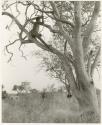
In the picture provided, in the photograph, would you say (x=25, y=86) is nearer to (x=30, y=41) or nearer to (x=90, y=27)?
(x=30, y=41)

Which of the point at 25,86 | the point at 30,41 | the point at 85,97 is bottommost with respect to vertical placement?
the point at 85,97

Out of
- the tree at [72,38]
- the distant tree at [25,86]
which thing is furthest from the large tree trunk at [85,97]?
the distant tree at [25,86]

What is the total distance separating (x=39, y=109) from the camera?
14.9 feet

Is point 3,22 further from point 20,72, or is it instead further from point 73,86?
point 73,86

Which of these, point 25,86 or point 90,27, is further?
point 90,27

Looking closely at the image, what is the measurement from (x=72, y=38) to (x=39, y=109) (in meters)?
1.10

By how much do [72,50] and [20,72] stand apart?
2.61ft

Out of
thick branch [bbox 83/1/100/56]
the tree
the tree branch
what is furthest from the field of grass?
thick branch [bbox 83/1/100/56]

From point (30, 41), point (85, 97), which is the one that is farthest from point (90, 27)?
point (85, 97)

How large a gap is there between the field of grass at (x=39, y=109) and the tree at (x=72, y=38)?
20cm

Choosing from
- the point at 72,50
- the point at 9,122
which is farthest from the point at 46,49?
the point at 9,122

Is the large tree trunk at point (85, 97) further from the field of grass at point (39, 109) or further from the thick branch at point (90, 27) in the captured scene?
the thick branch at point (90, 27)

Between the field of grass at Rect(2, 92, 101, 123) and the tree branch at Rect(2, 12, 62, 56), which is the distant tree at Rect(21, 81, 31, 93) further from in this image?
the tree branch at Rect(2, 12, 62, 56)

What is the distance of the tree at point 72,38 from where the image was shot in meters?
4.68
